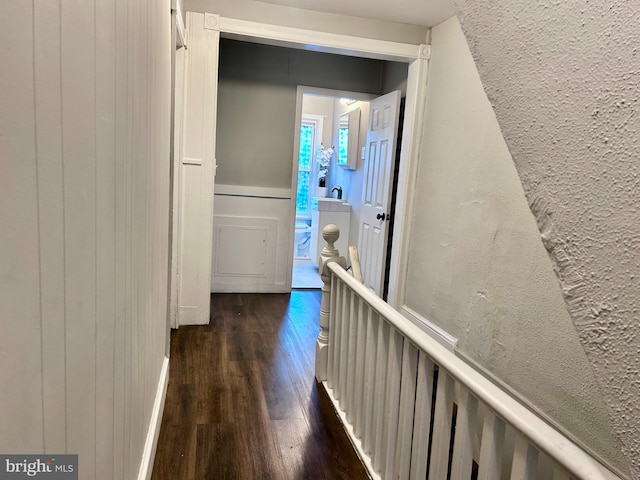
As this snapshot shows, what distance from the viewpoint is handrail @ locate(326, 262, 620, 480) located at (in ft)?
2.53

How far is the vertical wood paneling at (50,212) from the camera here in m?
0.58

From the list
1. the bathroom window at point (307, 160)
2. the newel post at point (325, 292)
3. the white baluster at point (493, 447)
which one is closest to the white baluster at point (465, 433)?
the white baluster at point (493, 447)

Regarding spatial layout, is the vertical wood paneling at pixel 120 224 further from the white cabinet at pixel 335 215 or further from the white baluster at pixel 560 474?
the white cabinet at pixel 335 215

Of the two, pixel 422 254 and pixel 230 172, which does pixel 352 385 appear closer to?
pixel 422 254

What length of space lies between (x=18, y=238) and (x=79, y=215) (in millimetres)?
224

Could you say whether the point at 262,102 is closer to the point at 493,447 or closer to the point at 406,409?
the point at 406,409

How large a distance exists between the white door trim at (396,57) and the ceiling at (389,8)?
16cm

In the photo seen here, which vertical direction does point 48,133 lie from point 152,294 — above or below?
above

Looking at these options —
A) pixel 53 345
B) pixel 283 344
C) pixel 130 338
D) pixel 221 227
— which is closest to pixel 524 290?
pixel 283 344

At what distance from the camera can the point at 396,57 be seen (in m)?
3.49

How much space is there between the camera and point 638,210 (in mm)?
433

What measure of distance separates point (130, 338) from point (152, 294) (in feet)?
1.59

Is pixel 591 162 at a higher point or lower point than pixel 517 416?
higher

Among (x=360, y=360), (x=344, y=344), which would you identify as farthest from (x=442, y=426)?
(x=344, y=344)
